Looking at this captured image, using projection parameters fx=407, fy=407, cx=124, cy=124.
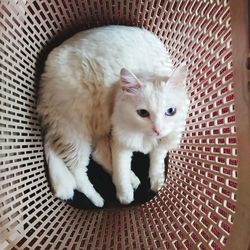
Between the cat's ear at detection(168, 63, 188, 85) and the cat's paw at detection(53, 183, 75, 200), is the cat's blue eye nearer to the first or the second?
the cat's ear at detection(168, 63, 188, 85)

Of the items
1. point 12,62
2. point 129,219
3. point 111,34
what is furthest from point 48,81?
point 129,219

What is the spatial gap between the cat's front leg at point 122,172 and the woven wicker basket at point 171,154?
0.19ft

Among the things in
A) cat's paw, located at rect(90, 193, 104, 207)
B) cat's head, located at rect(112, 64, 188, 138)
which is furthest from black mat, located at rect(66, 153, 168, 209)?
cat's head, located at rect(112, 64, 188, 138)

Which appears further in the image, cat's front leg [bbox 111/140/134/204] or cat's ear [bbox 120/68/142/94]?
cat's front leg [bbox 111/140/134/204]

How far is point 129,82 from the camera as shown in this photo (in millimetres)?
883

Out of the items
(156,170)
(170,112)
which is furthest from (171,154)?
(170,112)

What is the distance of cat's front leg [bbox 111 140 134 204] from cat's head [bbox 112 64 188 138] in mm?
114

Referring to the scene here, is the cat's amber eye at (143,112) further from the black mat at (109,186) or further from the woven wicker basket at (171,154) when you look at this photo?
the black mat at (109,186)

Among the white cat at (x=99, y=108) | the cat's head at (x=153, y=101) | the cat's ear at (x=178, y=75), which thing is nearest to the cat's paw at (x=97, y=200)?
the white cat at (x=99, y=108)

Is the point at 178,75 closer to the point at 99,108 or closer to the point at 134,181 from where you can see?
the point at 99,108

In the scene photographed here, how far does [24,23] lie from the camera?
1069 mm

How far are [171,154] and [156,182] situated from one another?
0.31ft

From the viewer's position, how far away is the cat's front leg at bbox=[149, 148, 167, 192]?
43.6 inches

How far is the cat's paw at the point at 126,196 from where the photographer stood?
3.64ft
